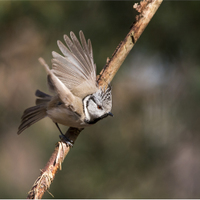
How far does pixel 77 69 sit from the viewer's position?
238 cm

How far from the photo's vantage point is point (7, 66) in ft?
12.6

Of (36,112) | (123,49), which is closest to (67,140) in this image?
(36,112)

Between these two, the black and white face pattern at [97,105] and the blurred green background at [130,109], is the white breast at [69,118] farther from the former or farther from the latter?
the blurred green background at [130,109]

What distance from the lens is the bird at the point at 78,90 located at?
7.44ft

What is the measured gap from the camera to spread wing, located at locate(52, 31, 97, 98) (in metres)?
2.34

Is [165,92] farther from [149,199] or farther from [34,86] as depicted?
[34,86]

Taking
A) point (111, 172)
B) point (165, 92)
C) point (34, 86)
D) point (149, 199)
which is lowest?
point (149, 199)

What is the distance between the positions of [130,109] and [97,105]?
1338 mm

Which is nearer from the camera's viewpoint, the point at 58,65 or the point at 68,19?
the point at 58,65

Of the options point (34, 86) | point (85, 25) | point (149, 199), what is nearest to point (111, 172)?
point (149, 199)

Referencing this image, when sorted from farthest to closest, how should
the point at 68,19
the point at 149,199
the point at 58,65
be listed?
the point at 68,19
the point at 149,199
the point at 58,65

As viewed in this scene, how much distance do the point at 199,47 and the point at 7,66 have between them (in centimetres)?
246

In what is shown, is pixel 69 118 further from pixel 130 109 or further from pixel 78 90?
pixel 130 109

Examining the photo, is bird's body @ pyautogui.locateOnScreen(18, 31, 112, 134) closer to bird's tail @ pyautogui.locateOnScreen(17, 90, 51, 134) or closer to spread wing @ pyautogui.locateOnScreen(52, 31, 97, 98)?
spread wing @ pyautogui.locateOnScreen(52, 31, 97, 98)
